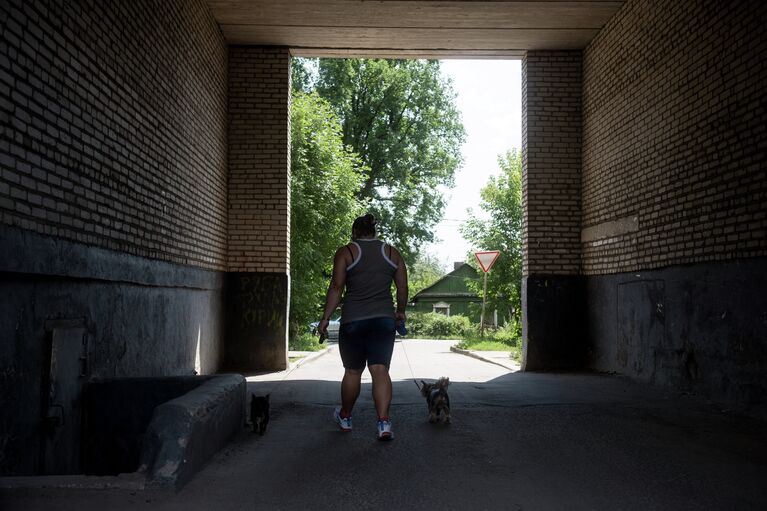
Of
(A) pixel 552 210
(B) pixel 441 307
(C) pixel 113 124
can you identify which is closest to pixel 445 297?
(B) pixel 441 307

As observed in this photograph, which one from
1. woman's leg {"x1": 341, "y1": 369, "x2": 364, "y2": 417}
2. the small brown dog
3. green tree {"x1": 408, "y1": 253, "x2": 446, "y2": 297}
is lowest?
the small brown dog

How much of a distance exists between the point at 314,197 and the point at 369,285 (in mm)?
15221

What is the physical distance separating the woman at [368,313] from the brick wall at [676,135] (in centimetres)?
366

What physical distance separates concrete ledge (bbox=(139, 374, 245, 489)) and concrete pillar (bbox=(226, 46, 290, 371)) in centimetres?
714

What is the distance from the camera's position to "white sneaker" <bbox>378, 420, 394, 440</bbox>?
5.99 m

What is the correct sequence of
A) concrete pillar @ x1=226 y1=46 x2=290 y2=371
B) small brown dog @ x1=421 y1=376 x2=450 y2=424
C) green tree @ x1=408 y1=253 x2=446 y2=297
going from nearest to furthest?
small brown dog @ x1=421 y1=376 x2=450 y2=424 → concrete pillar @ x1=226 y1=46 x2=290 y2=371 → green tree @ x1=408 y1=253 x2=446 y2=297

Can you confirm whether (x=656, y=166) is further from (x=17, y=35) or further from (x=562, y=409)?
(x=17, y=35)

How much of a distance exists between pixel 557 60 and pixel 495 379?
5.61 meters

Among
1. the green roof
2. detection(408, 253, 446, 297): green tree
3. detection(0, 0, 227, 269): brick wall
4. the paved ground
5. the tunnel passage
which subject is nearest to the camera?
the paved ground

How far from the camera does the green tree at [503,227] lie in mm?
29438

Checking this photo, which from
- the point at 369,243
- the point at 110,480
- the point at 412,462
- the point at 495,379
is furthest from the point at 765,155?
the point at 110,480

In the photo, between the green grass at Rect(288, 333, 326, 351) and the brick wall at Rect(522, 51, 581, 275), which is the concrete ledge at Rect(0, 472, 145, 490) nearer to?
the brick wall at Rect(522, 51, 581, 275)

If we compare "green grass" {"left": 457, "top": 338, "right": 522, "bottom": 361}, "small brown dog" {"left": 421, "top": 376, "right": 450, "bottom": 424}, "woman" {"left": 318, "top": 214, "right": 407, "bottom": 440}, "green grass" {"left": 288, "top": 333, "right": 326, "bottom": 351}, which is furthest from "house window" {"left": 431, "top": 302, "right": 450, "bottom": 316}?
"woman" {"left": 318, "top": 214, "right": 407, "bottom": 440}

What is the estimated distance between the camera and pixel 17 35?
517 centimetres
